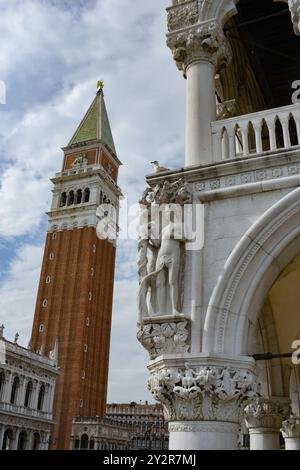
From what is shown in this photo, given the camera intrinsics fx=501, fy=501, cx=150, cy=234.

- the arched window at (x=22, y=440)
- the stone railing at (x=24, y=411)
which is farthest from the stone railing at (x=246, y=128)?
the arched window at (x=22, y=440)

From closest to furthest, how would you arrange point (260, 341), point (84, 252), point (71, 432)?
1. point (260, 341)
2. point (71, 432)
3. point (84, 252)

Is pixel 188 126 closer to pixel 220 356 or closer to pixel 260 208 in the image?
pixel 260 208

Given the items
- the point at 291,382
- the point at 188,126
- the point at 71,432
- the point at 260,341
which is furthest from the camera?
the point at 71,432

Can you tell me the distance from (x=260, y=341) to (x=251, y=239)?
333 centimetres

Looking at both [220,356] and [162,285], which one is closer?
[220,356]

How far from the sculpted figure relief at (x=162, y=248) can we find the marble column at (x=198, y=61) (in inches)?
25.9

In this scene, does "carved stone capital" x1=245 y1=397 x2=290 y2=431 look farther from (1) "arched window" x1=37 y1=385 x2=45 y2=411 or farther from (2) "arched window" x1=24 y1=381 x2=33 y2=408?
(1) "arched window" x1=37 y1=385 x2=45 y2=411

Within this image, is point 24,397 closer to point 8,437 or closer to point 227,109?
point 8,437

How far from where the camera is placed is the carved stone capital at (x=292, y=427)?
352 inches

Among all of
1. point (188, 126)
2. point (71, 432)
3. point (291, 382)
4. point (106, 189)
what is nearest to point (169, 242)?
point (188, 126)

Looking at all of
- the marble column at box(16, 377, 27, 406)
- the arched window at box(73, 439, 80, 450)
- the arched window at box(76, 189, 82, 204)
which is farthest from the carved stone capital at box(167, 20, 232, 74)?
the arched window at box(76, 189, 82, 204)

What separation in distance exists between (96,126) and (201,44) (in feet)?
245
